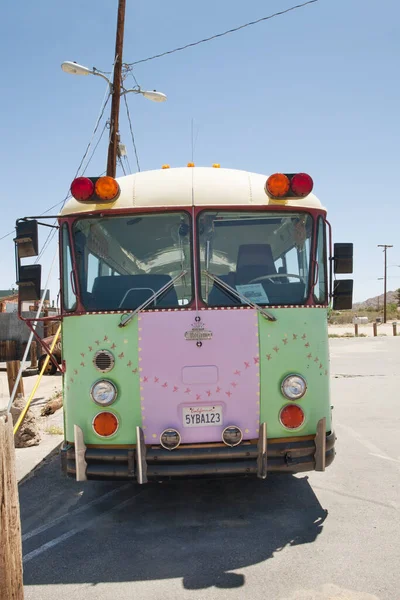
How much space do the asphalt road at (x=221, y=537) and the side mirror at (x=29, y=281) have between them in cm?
203

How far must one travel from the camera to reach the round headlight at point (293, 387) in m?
4.43

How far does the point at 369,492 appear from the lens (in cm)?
533

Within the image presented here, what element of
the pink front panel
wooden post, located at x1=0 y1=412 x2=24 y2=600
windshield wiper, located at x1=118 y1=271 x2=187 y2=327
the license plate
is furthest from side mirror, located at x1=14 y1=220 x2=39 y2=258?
wooden post, located at x1=0 y1=412 x2=24 y2=600

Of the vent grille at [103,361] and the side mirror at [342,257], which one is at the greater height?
the side mirror at [342,257]

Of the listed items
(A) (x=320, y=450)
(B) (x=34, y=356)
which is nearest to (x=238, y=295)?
(A) (x=320, y=450)

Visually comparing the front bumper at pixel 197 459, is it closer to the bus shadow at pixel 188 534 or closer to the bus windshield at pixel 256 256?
the bus shadow at pixel 188 534

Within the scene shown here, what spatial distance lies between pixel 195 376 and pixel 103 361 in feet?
2.48

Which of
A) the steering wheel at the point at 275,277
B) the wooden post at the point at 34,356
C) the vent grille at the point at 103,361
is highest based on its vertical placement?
the steering wheel at the point at 275,277

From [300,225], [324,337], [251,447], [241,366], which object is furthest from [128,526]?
[300,225]

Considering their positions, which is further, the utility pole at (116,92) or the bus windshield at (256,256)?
the utility pole at (116,92)

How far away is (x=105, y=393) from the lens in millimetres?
4355

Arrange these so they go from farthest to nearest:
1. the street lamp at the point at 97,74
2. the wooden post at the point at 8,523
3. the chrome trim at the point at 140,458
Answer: the street lamp at the point at 97,74 < the chrome trim at the point at 140,458 < the wooden post at the point at 8,523

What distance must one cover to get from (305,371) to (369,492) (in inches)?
68.5

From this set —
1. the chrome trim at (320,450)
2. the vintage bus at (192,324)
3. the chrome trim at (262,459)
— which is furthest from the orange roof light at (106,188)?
the chrome trim at (320,450)
